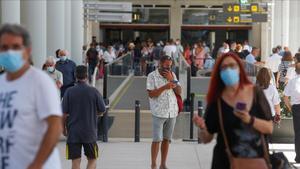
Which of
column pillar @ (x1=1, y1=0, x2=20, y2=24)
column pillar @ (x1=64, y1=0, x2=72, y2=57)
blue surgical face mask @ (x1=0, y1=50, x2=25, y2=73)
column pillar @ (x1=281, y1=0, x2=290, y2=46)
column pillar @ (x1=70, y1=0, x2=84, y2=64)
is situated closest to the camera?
blue surgical face mask @ (x1=0, y1=50, x2=25, y2=73)

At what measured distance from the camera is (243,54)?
30359 millimetres

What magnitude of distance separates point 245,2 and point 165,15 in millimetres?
25759

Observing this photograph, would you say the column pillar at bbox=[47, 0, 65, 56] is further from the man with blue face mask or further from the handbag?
the handbag

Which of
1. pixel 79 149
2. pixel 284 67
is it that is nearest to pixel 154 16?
pixel 284 67

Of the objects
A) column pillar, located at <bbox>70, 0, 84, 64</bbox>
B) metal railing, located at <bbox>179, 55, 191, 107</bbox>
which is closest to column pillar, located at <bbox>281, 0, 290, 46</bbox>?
column pillar, located at <bbox>70, 0, 84, 64</bbox>

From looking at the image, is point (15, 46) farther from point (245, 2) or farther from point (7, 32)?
point (245, 2)

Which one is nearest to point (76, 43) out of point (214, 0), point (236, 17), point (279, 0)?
point (236, 17)

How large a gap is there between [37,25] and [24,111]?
19.8 m

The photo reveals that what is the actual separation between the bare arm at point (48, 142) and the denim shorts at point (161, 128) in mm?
6445

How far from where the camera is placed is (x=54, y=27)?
97.8 ft

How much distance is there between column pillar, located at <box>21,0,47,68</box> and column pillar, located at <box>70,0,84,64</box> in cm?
1050

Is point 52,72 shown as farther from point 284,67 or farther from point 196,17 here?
point 196,17

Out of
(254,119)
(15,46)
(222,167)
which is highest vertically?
(15,46)

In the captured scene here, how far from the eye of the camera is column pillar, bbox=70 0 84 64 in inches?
1422
